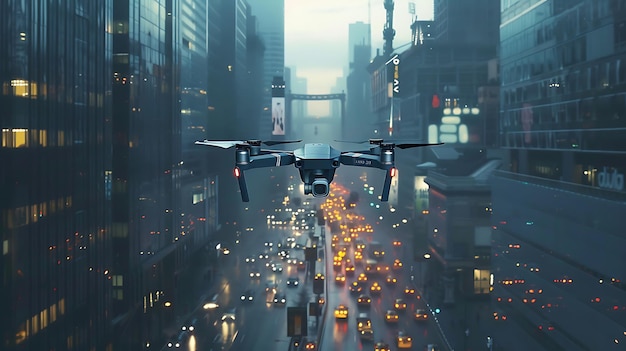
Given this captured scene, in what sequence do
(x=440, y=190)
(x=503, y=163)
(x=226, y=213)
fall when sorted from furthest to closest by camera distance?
1. (x=226, y=213)
2. (x=440, y=190)
3. (x=503, y=163)

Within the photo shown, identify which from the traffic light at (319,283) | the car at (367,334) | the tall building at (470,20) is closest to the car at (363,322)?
the car at (367,334)

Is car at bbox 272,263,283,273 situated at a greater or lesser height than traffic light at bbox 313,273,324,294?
lesser

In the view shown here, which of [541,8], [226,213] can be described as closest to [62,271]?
[541,8]

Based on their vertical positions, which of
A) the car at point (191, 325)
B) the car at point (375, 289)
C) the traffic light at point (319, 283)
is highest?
the traffic light at point (319, 283)

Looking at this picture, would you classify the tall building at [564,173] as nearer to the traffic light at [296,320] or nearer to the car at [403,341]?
the car at [403,341]

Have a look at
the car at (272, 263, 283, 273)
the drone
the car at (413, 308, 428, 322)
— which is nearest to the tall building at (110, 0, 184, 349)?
the car at (272, 263, 283, 273)

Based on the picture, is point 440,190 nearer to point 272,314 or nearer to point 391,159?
point 272,314

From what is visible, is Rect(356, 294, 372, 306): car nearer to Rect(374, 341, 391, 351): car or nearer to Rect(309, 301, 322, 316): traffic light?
Rect(309, 301, 322, 316): traffic light
